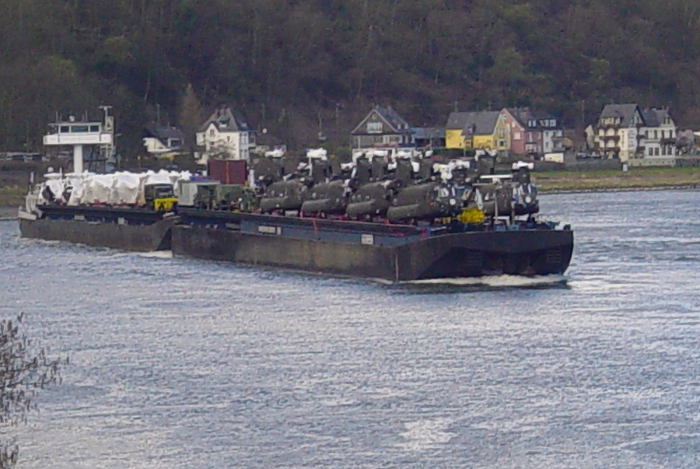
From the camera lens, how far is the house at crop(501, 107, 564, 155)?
116062 mm

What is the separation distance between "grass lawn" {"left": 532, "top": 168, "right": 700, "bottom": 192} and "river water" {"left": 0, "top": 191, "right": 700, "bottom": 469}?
52359 mm

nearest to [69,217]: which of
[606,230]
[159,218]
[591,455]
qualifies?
[159,218]

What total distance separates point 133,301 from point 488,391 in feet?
52.1

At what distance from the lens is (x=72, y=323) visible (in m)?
39.0

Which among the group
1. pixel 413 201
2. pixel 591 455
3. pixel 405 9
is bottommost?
pixel 591 455

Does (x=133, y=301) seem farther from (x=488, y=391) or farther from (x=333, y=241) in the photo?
(x=488, y=391)

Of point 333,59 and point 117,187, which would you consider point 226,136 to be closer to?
point 333,59

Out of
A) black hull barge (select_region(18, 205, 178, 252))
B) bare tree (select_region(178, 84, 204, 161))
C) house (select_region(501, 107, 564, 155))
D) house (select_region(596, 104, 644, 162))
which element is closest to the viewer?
black hull barge (select_region(18, 205, 178, 252))

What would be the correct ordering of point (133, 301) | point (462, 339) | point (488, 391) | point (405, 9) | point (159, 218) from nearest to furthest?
point (488, 391), point (462, 339), point (133, 301), point (159, 218), point (405, 9)

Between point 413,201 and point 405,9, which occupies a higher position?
point 405,9

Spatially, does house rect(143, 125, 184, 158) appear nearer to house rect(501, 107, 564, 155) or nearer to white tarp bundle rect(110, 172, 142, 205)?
house rect(501, 107, 564, 155)

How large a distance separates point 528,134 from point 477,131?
3.75 meters

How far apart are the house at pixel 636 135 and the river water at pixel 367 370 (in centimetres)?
7018

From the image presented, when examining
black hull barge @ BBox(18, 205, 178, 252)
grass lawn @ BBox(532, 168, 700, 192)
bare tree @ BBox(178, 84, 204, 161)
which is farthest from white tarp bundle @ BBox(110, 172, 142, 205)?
bare tree @ BBox(178, 84, 204, 161)
